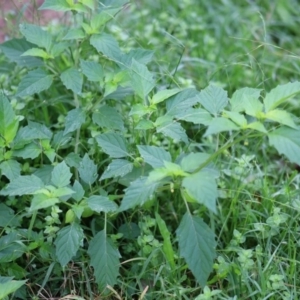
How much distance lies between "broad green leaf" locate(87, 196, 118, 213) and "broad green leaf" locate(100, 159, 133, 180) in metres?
0.07

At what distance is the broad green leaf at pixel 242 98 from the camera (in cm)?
174

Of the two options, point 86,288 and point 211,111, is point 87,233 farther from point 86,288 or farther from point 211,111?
point 211,111

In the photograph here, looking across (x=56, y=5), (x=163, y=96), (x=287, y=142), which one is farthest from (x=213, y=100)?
(x=56, y=5)

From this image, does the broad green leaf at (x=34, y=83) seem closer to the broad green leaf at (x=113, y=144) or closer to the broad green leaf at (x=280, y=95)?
the broad green leaf at (x=113, y=144)

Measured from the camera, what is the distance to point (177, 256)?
1.96 m

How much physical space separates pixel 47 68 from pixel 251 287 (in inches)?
43.8

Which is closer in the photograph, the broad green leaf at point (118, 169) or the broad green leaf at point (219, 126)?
the broad green leaf at point (219, 126)

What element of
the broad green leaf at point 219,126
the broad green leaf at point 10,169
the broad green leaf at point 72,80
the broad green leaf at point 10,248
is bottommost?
the broad green leaf at point 10,248

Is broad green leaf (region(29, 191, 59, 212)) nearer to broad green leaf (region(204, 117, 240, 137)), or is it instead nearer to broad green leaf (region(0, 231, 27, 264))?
broad green leaf (region(0, 231, 27, 264))

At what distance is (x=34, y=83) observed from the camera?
2148mm

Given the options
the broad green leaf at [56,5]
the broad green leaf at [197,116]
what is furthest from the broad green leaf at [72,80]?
the broad green leaf at [197,116]

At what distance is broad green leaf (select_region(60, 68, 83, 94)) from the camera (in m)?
2.10

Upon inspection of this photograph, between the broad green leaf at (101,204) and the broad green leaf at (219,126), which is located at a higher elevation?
the broad green leaf at (219,126)

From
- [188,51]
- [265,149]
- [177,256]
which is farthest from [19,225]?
[188,51]
